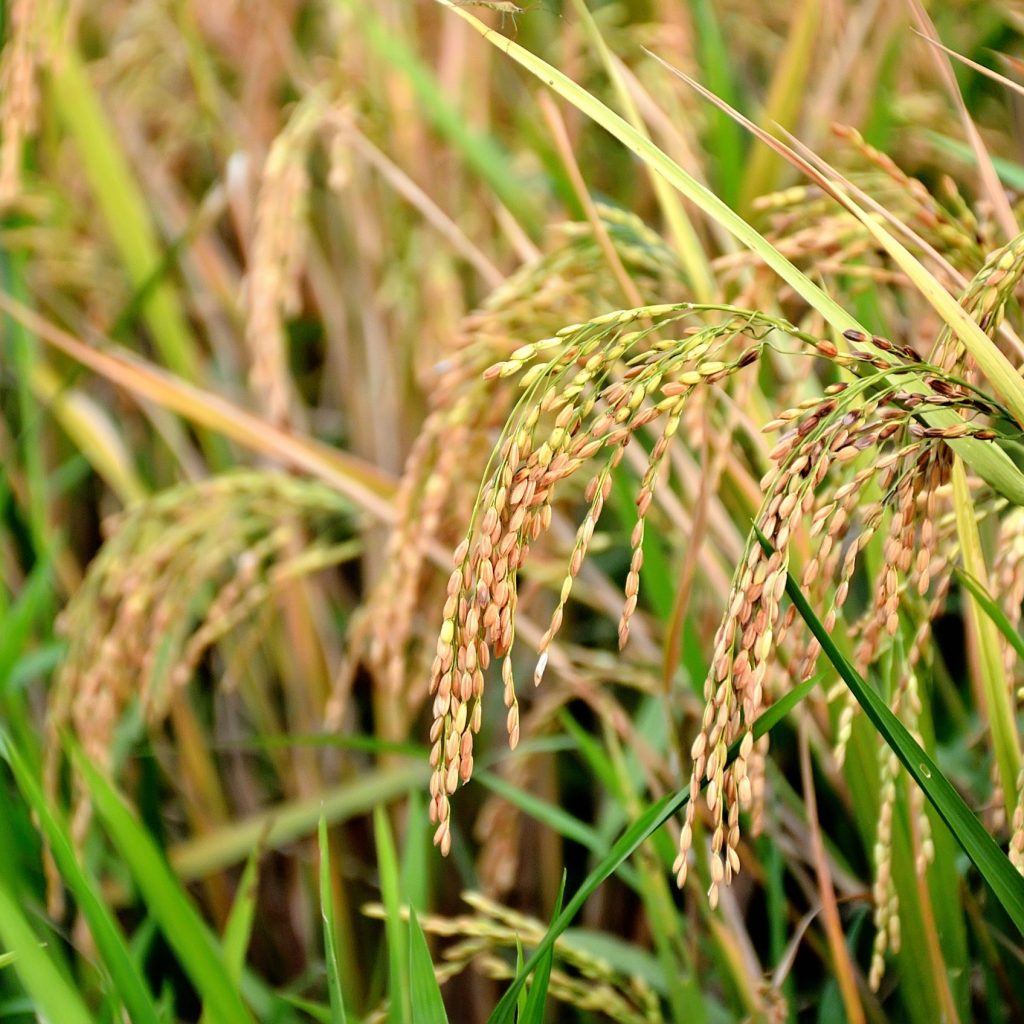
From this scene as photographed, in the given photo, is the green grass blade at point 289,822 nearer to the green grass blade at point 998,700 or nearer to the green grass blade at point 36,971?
the green grass blade at point 36,971

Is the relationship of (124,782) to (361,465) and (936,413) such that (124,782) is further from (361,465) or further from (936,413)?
(936,413)

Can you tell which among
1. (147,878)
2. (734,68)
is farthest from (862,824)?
(734,68)

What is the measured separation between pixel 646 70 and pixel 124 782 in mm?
988

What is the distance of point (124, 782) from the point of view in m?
1.33

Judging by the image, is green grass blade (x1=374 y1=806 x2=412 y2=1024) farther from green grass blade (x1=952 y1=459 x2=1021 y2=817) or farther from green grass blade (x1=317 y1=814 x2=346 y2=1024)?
green grass blade (x1=952 y1=459 x2=1021 y2=817)

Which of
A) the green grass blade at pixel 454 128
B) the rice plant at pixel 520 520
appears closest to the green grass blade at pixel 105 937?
the rice plant at pixel 520 520

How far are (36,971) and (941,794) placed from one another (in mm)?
494

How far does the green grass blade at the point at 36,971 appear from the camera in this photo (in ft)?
2.06

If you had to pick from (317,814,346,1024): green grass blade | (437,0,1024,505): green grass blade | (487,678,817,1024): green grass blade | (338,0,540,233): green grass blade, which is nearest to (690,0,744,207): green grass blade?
(338,0,540,233): green grass blade

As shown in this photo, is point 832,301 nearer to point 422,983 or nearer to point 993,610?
point 993,610

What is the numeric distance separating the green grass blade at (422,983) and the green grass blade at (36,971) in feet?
0.61

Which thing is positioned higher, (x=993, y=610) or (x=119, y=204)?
(x=119, y=204)

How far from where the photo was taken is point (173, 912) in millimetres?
756

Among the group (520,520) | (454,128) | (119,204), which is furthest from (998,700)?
(119,204)
